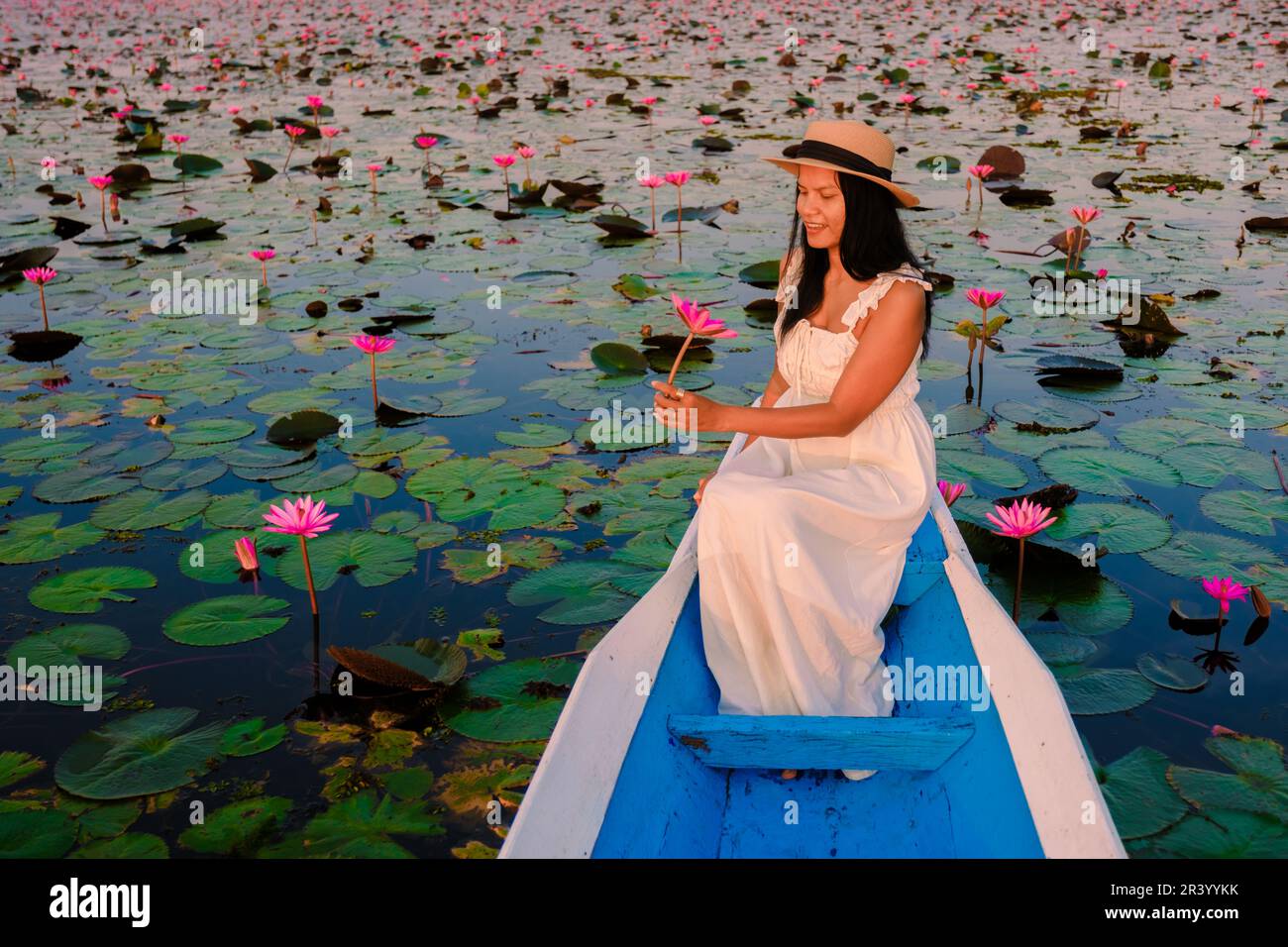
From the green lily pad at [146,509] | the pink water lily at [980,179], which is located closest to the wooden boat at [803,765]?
the green lily pad at [146,509]

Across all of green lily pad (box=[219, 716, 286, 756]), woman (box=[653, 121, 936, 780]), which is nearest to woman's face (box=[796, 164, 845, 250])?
woman (box=[653, 121, 936, 780])

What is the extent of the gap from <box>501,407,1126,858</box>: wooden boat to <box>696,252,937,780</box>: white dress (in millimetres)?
127

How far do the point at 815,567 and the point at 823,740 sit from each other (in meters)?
0.45

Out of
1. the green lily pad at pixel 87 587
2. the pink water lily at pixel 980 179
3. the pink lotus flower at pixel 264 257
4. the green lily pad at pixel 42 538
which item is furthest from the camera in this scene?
the pink water lily at pixel 980 179

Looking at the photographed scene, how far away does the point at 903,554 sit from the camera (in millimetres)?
2947

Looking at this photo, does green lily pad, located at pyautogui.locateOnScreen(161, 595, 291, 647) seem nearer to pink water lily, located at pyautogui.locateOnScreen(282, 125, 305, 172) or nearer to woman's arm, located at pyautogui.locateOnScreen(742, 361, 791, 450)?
woman's arm, located at pyautogui.locateOnScreen(742, 361, 791, 450)

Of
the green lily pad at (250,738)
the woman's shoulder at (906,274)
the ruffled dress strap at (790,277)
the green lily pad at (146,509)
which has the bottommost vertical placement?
the green lily pad at (250,738)

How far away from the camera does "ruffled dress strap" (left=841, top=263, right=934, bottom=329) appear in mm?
2914

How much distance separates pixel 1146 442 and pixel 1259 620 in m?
1.29

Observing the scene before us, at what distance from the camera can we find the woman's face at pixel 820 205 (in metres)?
2.89

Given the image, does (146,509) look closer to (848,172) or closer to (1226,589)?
(848,172)

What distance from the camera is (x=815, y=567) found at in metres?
2.67

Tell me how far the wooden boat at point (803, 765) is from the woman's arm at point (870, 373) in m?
0.52

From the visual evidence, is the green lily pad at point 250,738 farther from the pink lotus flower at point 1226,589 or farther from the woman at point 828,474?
the pink lotus flower at point 1226,589
